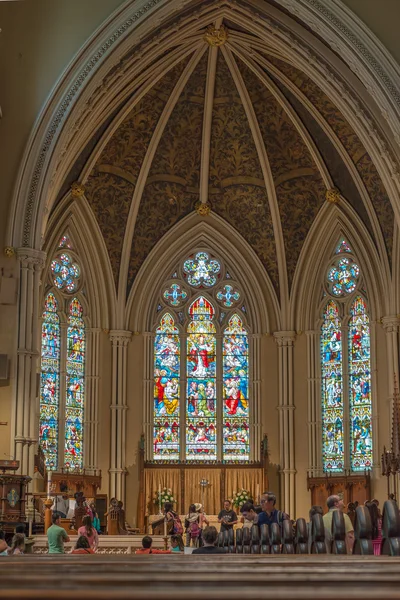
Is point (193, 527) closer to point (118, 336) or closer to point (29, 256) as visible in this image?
point (29, 256)

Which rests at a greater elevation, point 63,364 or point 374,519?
point 63,364

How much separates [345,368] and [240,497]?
4.42 m

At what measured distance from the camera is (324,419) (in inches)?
1011

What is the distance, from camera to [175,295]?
27.2m

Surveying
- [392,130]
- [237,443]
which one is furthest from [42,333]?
[392,130]

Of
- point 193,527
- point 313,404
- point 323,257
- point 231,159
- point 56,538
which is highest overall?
point 231,159

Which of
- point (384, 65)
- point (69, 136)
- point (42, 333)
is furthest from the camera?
point (42, 333)

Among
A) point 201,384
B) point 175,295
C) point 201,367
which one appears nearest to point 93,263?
point 175,295

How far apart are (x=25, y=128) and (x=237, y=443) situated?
10.9m

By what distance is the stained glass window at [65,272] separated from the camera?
25734mm

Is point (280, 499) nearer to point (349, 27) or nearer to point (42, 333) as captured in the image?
point (42, 333)

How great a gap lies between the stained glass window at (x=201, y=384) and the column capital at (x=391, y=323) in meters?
5.05

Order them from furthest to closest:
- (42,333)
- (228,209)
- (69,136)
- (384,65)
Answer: (228,209)
(42,333)
(69,136)
(384,65)

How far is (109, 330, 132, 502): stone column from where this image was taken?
2488cm
